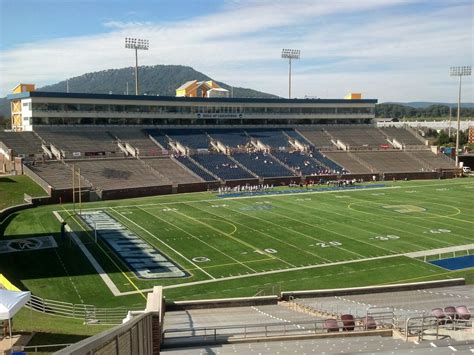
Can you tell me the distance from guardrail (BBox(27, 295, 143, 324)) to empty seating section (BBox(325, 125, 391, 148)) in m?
63.7

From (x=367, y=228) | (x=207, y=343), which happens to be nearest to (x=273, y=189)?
(x=367, y=228)

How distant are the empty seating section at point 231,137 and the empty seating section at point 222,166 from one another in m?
5.44

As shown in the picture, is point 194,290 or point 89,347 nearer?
point 89,347

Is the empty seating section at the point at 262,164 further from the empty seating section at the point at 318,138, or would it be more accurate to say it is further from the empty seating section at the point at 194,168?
the empty seating section at the point at 318,138

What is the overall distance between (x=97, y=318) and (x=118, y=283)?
5.57 metres

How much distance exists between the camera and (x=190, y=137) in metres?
73.1

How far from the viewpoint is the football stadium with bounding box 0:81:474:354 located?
46.0ft

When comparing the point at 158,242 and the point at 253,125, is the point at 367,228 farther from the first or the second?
the point at 253,125

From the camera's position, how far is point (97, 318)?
64.5 feet

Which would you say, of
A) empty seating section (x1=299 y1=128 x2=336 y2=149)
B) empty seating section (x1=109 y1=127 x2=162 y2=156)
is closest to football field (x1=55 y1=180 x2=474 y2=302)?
empty seating section (x1=109 y1=127 x2=162 y2=156)

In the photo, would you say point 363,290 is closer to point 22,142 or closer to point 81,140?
point 22,142

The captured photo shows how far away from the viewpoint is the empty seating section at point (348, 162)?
6957 centimetres

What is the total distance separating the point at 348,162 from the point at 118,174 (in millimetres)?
33542

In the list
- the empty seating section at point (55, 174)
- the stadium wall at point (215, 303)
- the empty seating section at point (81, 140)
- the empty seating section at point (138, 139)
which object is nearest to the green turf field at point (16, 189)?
the empty seating section at point (55, 174)
